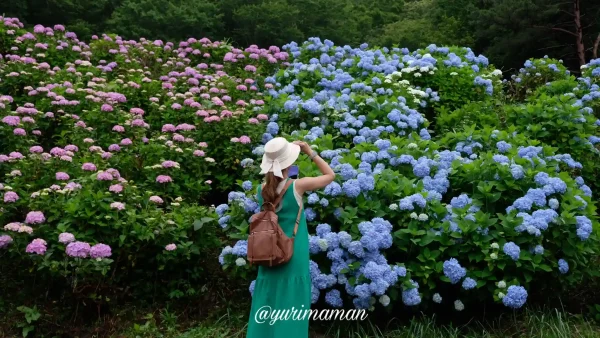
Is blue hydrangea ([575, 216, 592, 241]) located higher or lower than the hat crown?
lower

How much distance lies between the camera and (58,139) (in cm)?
567

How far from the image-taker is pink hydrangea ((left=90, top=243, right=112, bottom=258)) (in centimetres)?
366

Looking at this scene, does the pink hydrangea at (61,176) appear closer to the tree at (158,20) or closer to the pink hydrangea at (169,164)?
the pink hydrangea at (169,164)

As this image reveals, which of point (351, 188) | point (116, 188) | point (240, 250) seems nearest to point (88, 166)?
point (116, 188)

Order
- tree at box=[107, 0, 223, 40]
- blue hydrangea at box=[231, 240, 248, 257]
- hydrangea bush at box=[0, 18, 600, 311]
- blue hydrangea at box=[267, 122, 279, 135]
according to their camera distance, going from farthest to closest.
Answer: tree at box=[107, 0, 223, 40]
blue hydrangea at box=[267, 122, 279, 135]
blue hydrangea at box=[231, 240, 248, 257]
hydrangea bush at box=[0, 18, 600, 311]

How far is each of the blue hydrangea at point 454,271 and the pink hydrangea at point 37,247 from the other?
7.87 feet

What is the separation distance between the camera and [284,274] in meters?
2.90

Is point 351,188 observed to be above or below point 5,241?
above

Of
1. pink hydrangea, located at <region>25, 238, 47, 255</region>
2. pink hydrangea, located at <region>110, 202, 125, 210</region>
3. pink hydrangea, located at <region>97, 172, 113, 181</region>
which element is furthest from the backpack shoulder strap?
pink hydrangea, located at <region>97, 172, 113, 181</region>

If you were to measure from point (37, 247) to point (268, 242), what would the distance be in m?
1.64

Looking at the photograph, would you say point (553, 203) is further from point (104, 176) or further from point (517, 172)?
point (104, 176)

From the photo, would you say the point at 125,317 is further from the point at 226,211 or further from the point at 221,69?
the point at 221,69

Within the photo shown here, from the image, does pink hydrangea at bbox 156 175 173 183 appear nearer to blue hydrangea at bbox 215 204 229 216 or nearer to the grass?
blue hydrangea at bbox 215 204 229 216

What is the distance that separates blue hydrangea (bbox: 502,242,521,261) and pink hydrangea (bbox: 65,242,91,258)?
8.15 ft
